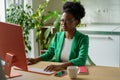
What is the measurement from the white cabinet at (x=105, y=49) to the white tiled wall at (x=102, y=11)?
58cm

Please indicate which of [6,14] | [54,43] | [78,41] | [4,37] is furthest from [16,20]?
[4,37]

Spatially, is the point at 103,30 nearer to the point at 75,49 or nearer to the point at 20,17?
the point at 20,17

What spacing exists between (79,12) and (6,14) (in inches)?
62.0

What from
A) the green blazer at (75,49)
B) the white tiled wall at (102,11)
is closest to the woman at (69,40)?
the green blazer at (75,49)

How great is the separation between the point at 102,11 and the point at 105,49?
76 cm

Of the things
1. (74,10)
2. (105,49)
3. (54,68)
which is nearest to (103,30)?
(105,49)

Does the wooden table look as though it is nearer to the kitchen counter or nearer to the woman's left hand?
the woman's left hand

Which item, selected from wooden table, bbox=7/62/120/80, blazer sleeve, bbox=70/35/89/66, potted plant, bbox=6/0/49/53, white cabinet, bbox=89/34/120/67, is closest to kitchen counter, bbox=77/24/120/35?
white cabinet, bbox=89/34/120/67

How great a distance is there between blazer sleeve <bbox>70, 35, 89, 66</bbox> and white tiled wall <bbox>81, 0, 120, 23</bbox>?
1921 millimetres

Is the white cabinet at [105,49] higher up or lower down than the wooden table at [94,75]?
lower down

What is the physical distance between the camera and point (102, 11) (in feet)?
13.4

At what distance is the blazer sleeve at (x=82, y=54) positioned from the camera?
2083 millimetres

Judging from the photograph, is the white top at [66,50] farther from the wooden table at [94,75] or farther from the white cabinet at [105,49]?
the white cabinet at [105,49]

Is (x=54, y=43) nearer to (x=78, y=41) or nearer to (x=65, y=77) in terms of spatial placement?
(x=78, y=41)
